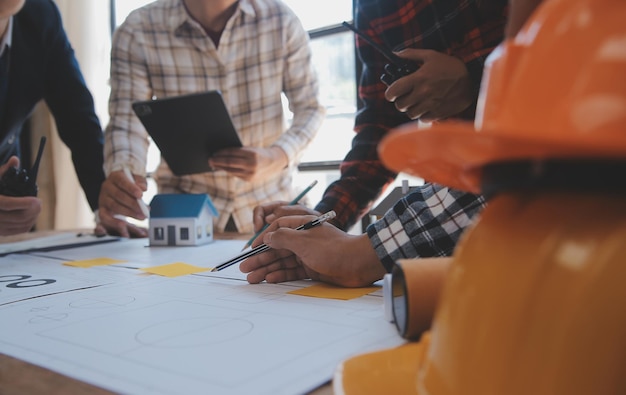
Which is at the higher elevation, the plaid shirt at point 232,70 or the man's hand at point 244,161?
the plaid shirt at point 232,70

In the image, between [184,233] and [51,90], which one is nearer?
[184,233]

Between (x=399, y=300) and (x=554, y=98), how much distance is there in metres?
0.27

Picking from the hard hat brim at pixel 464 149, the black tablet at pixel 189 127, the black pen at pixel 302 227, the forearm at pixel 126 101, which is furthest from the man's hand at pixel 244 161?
the hard hat brim at pixel 464 149

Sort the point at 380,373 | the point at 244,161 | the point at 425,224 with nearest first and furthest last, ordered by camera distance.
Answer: the point at 380,373 → the point at 425,224 → the point at 244,161

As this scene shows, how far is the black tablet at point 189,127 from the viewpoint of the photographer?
1213 mm

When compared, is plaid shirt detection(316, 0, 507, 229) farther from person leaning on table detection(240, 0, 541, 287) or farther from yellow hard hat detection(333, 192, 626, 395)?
yellow hard hat detection(333, 192, 626, 395)

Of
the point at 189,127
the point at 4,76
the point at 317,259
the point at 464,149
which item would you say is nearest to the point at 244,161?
the point at 189,127

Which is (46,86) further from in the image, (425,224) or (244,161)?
(425,224)

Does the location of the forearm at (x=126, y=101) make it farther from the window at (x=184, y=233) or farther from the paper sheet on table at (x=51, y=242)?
the window at (x=184, y=233)

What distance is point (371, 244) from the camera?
0.66 m

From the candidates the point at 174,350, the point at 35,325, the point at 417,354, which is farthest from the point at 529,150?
the point at 35,325

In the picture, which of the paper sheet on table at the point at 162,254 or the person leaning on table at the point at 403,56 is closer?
the person leaning on table at the point at 403,56

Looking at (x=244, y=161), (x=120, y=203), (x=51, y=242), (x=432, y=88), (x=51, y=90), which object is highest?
(x=51, y=90)

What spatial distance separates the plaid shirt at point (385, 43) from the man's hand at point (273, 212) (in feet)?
0.18
